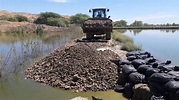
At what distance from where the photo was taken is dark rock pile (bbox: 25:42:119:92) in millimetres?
9219

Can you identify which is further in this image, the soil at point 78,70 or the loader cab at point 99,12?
the loader cab at point 99,12

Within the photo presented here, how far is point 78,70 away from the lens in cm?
997

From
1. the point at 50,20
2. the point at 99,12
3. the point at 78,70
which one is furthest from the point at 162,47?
the point at 50,20

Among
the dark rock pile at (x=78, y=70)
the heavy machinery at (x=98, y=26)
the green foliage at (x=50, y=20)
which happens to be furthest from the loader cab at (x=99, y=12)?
the green foliage at (x=50, y=20)

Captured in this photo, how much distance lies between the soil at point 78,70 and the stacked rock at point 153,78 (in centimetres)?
65

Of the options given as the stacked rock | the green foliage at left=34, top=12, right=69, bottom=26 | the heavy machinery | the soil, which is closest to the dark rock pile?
the soil

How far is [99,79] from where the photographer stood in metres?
9.37

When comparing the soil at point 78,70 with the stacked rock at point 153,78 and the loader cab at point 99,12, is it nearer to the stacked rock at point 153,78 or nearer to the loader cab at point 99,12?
the stacked rock at point 153,78

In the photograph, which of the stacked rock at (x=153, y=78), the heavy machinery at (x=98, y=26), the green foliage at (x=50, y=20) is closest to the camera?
the stacked rock at (x=153, y=78)

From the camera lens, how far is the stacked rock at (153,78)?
21.1 feet

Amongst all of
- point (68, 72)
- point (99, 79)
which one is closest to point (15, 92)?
point (68, 72)

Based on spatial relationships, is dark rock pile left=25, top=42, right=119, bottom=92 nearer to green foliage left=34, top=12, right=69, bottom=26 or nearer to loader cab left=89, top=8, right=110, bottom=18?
loader cab left=89, top=8, right=110, bottom=18

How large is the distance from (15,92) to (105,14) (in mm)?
12282

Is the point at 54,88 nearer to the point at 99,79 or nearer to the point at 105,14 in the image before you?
the point at 99,79
